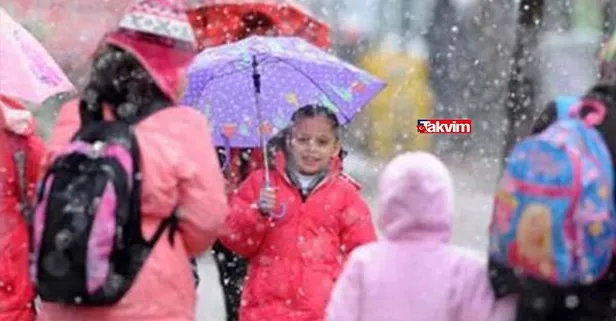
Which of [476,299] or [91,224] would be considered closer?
[476,299]

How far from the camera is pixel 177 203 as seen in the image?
6535 millimetres

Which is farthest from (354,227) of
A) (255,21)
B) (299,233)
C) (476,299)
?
(476,299)

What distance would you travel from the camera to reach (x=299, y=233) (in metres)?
8.09

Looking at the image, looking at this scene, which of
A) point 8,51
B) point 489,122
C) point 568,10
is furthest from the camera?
point 489,122

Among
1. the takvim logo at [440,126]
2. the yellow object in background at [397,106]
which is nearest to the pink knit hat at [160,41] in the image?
the takvim logo at [440,126]

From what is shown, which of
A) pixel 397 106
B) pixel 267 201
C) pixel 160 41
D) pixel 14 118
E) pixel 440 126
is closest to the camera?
pixel 160 41

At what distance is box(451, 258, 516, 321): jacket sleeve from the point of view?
5.95 m

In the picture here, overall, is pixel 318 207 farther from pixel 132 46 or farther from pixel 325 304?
pixel 132 46

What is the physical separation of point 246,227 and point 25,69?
3.40 ft

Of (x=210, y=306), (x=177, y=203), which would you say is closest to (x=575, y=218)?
(x=177, y=203)

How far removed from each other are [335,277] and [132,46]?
1792 mm

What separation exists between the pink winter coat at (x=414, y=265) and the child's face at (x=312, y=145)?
2.00m

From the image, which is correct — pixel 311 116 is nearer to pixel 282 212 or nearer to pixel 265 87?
pixel 265 87

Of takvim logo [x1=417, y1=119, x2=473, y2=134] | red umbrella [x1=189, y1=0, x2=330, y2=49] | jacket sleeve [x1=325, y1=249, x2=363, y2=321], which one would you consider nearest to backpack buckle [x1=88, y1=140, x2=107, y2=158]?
jacket sleeve [x1=325, y1=249, x2=363, y2=321]
